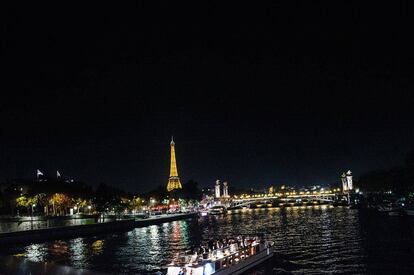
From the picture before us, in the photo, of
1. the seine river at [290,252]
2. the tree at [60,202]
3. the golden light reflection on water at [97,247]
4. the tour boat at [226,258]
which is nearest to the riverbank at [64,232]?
the seine river at [290,252]

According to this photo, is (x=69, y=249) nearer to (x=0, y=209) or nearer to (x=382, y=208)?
(x=0, y=209)

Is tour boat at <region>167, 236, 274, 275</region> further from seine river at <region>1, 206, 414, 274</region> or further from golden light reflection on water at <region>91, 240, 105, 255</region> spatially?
golden light reflection on water at <region>91, 240, 105, 255</region>

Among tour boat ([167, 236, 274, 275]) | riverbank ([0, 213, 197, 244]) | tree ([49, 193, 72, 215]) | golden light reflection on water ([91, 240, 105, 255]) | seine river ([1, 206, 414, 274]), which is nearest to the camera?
tour boat ([167, 236, 274, 275])

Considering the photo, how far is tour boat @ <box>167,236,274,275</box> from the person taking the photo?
32438 millimetres

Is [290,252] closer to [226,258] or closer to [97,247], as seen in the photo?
[226,258]

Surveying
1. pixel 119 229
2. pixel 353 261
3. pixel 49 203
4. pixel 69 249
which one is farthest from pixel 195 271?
pixel 49 203

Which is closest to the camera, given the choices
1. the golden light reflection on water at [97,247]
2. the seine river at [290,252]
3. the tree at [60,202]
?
the seine river at [290,252]

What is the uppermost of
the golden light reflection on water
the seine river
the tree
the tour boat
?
the tree

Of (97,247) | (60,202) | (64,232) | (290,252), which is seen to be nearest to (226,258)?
(290,252)

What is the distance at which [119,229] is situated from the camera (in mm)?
87375

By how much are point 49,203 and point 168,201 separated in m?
76.3

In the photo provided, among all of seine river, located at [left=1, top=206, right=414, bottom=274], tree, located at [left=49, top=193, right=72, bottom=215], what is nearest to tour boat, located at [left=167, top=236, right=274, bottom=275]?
seine river, located at [left=1, top=206, right=414, bottom=274]

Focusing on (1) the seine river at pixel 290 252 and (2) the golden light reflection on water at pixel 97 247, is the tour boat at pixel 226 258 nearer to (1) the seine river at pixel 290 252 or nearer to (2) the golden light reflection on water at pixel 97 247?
(1) the seine river at pixel 290 252

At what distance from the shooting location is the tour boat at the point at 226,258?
32.4 meters
